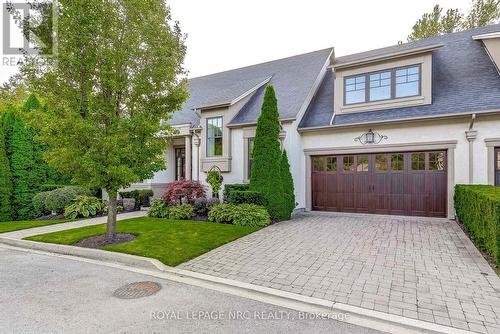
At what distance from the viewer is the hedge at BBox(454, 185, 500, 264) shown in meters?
4.65

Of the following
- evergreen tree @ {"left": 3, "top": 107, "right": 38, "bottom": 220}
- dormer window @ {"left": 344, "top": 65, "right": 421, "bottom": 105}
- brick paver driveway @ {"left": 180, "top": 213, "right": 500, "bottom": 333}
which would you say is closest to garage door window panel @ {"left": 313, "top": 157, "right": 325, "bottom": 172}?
dormer window @ {"left": 344, "top": 65, "right": 421, "bottom": 105}

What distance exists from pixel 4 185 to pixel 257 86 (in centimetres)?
1199

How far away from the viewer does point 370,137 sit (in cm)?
1020

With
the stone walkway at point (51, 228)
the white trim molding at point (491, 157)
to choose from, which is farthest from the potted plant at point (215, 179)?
the white trim molding at point (491, 157)

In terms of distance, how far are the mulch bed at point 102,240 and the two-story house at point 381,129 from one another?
19.0 ft

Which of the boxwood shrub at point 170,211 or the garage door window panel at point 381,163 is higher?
the garage door window panel at point 381,163

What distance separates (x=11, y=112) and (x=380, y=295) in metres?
15.3

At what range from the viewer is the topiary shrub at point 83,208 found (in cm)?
1107

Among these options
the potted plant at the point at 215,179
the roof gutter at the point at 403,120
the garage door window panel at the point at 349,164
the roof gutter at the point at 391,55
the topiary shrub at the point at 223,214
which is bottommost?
the topiary shrub at the point at 223,214

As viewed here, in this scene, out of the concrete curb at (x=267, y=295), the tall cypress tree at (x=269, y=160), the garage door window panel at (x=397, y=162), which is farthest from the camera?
the garage door window panel at (x=397, y=162)

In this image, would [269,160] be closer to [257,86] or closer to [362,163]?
[362,163]

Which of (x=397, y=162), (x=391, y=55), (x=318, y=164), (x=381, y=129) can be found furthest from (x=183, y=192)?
(x=391, y=55)

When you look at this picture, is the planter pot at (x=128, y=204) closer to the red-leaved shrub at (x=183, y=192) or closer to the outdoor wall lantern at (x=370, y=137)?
the red-leaved shrub at (x=183, y=192)

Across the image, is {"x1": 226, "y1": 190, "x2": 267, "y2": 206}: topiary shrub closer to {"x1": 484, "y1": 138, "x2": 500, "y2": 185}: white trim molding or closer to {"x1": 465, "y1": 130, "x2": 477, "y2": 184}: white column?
{"x1": 465, "y1": 130, "x2": 477, "y2": 184}: white column
